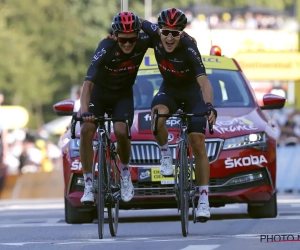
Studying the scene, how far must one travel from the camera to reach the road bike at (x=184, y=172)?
441 inches

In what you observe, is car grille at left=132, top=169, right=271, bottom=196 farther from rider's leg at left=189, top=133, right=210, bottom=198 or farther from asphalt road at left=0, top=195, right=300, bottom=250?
rider's leg at left=189, top=133, right=210, bottom=198

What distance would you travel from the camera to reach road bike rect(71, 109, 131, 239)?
11102mm

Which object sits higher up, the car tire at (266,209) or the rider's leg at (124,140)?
the rider's leg at (124,140)

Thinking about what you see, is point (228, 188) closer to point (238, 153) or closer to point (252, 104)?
point (238, 153)

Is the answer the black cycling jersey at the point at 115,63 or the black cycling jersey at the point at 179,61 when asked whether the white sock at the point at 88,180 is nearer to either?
the black cycling jersey at the point at 115,63

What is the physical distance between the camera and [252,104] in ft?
46.8

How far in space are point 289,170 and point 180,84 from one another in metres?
12.0

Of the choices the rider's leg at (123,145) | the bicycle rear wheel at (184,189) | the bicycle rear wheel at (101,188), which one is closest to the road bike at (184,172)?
the bicycle rear wheel at (184,189)

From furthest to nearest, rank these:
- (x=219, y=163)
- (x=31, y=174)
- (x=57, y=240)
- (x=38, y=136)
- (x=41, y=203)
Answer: (x=38, y=136) < (x=31, y=174) < (x=41, y=203) < (x=219, y=163) < (x=57, y=240)

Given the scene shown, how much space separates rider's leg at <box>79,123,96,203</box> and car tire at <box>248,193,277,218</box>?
2761mm

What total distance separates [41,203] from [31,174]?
296 centimetres

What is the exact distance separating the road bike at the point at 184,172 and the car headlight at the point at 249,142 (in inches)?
68.2

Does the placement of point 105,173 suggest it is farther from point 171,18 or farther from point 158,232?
point 171,18

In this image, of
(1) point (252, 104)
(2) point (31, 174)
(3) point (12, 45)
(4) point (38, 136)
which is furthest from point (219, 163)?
(3) point (12, 45)
